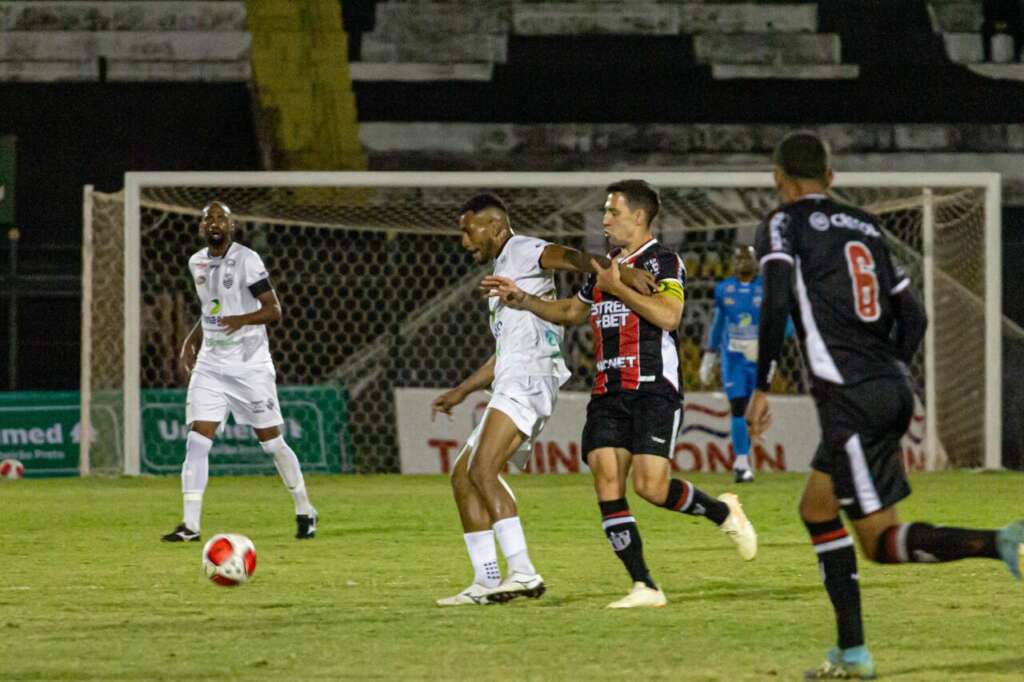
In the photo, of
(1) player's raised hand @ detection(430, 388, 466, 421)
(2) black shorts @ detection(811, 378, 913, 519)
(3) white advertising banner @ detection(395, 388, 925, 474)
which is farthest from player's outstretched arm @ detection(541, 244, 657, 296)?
(3) white advertising banner @ detection(395, 388, 925, 474)

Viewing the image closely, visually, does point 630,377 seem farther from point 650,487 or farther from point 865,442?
point 865,442

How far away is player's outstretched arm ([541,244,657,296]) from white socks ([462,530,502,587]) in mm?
1188

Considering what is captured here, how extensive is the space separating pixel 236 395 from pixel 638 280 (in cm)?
454

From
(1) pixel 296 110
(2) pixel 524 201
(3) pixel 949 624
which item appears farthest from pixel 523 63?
(3) pixel 949 624

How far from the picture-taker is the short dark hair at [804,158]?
219 inches

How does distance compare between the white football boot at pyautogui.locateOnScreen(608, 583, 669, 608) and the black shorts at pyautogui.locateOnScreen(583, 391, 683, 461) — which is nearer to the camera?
the white football boot at pyautogui.locateOnScreen(608, 583, 669, 608)

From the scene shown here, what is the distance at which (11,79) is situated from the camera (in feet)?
76.0

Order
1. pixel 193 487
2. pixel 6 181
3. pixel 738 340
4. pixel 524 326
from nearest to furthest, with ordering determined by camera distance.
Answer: pixel 524 326 → pixel 193 487 → pixel 738 340 → pixel 6 181

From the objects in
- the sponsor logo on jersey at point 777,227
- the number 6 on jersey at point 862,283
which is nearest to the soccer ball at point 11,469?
the sponsor logo on jersey at point 777,227

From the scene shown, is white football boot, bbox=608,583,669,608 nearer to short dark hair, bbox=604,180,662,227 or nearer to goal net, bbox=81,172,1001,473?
short dark hair, bbox=604,180,662,227

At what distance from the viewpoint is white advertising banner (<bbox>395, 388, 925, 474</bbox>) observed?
17.1m

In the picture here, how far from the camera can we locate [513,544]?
293 inches

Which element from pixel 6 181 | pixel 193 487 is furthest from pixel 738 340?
pixel 6 181

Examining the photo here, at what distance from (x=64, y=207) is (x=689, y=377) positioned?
8324mm
